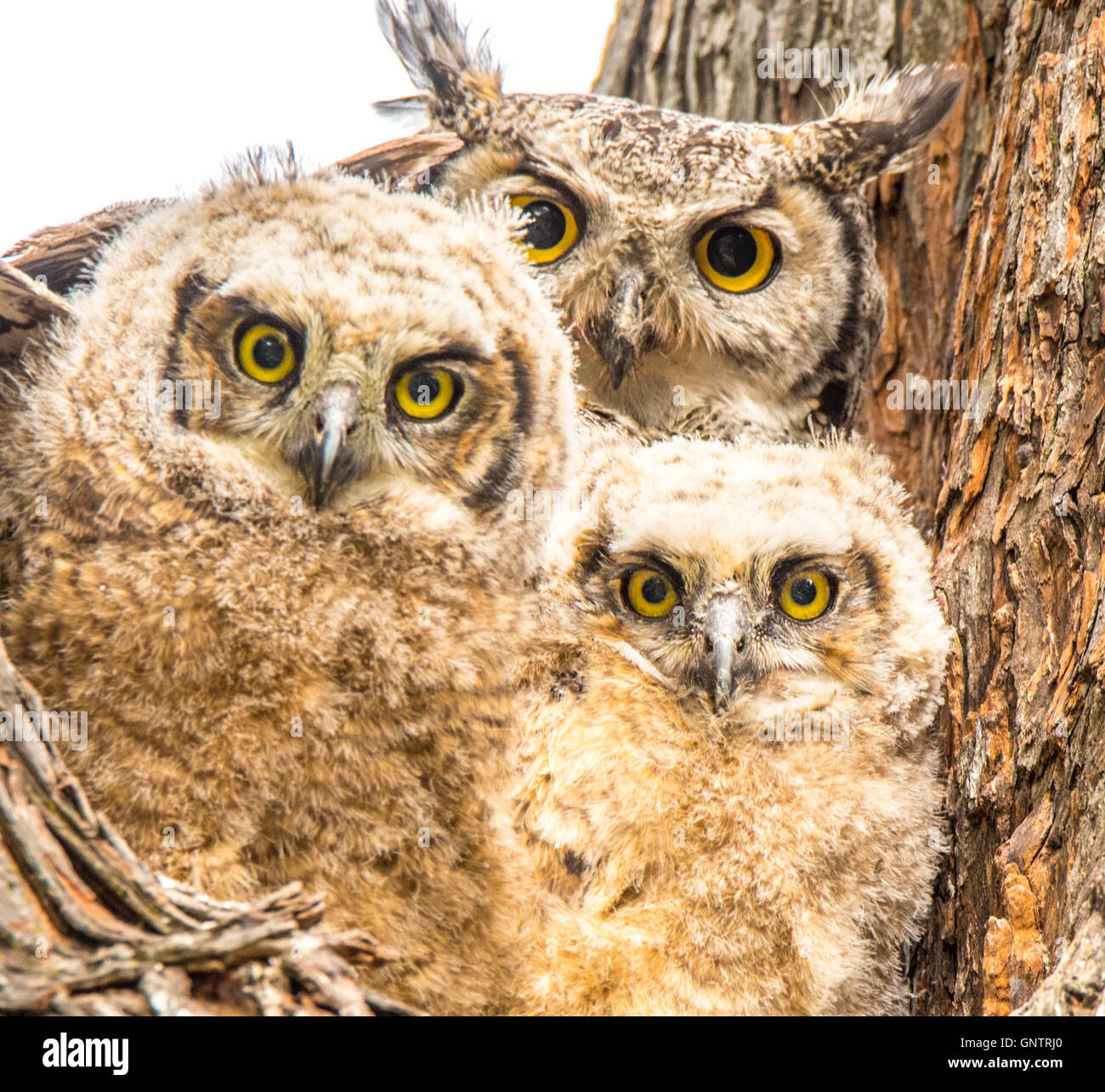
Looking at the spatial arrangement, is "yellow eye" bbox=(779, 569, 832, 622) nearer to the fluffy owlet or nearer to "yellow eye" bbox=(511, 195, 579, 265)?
the fluffy owlet

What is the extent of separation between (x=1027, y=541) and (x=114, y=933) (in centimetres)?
150

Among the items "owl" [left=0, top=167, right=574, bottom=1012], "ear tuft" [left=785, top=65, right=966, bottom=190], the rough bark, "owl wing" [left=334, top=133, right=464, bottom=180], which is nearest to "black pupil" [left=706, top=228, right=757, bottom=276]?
"ear tuft" [left=785, top=65, right=966, bottom=190]

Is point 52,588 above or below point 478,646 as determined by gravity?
above

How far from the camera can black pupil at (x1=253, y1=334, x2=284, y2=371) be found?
1.50 m

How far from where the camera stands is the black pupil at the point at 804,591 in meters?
2.02

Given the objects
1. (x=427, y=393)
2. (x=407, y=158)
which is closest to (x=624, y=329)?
(x=407, y=158)

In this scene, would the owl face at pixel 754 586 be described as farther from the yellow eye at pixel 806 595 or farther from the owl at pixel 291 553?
the owl at pixel 291 553

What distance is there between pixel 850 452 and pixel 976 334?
0.35 m

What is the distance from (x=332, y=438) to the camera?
56.8 inches

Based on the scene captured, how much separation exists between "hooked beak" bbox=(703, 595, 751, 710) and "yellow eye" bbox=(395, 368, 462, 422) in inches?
23.3
